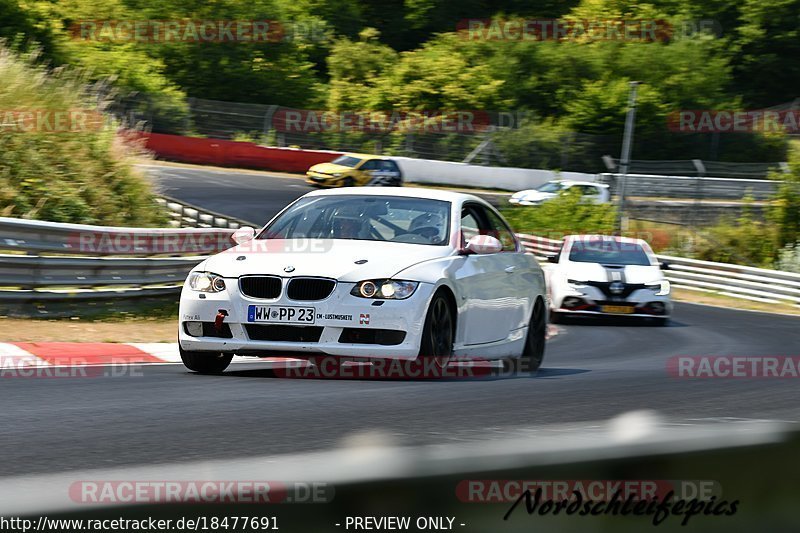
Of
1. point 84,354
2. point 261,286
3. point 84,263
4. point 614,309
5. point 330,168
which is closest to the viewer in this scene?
point 261,286

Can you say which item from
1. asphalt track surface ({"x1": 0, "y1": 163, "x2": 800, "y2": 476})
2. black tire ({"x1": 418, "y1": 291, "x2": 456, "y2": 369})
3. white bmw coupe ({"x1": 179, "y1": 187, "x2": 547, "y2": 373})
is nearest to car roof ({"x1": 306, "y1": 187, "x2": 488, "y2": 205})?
white bmw coupe ({"x1": 179, "y1": 187, "x2": 547, "y2": 373})

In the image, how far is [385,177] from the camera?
41719 millimetres

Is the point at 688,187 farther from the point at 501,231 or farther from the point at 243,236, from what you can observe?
the point at 243,236

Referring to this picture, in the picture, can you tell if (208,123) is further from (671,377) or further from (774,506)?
(774,506)

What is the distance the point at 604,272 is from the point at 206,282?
1147 cm

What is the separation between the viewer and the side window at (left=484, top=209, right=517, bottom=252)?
32.7 feet

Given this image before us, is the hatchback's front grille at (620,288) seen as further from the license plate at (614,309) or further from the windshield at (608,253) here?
the windshield at (608,253)

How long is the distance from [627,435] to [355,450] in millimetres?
691

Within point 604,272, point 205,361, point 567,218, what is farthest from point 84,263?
point 567,218

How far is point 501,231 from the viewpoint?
397 inches

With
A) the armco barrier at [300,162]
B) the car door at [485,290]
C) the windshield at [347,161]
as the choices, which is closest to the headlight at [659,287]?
the car door at [485,290]

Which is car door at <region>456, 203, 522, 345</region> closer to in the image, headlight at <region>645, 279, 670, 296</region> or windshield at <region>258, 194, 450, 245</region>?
windshield at <region>258, 194, 450, 245</region>

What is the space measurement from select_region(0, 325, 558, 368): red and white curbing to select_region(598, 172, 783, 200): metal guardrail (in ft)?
94.2

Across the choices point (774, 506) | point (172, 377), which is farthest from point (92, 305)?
point (774, 506)
